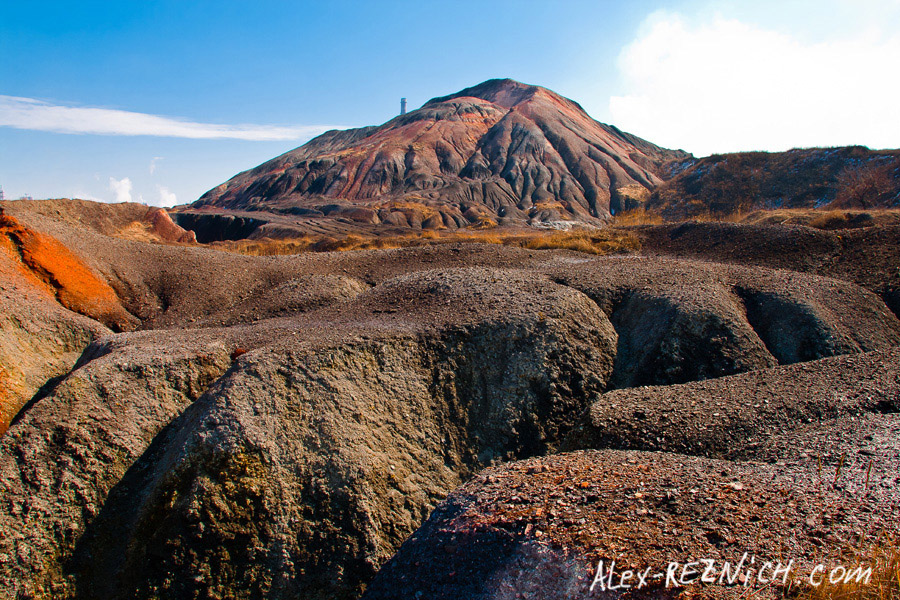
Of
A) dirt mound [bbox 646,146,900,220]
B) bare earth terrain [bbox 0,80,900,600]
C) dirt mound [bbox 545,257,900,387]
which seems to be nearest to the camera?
bare earth terrain [bbox 0,80,900,600]

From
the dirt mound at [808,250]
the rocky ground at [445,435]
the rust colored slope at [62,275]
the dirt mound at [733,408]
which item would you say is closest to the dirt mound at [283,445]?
the rocky ground at [445,435]

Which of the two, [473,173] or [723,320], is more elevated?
[473,173]

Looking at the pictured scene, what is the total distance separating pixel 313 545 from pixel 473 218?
2068 inches

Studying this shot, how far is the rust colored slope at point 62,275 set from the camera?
9492mm

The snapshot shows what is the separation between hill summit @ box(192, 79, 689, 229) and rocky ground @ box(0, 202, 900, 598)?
43113 millimetres

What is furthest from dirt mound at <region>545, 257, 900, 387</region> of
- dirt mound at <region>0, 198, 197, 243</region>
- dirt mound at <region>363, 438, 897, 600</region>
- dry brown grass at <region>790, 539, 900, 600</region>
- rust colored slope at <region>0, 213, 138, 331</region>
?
dirt mound at <region>0, 198, 197, 243</region>

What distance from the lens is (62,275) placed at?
977 cm

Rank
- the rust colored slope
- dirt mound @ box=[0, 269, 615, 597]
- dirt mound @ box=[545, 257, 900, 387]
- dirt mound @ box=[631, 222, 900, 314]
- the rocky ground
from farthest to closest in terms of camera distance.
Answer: dirt mound @ box=[631, 222, 900, 314]
the rust colored slope
dirt mound @ box=[545, 257, 900, 387]
dirt mound @ box=[0, 269, 615, 597]
the rocky ground

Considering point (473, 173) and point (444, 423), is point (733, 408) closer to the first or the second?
point (444, 423)

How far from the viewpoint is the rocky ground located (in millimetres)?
3680

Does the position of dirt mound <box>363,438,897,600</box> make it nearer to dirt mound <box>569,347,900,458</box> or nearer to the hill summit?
dirt mound <box>569,347,900,458</box>

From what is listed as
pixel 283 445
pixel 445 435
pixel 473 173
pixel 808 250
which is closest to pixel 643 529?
pixel 445 435

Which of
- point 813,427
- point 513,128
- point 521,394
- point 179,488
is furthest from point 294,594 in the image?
point 513,128

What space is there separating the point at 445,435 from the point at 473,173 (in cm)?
6930
